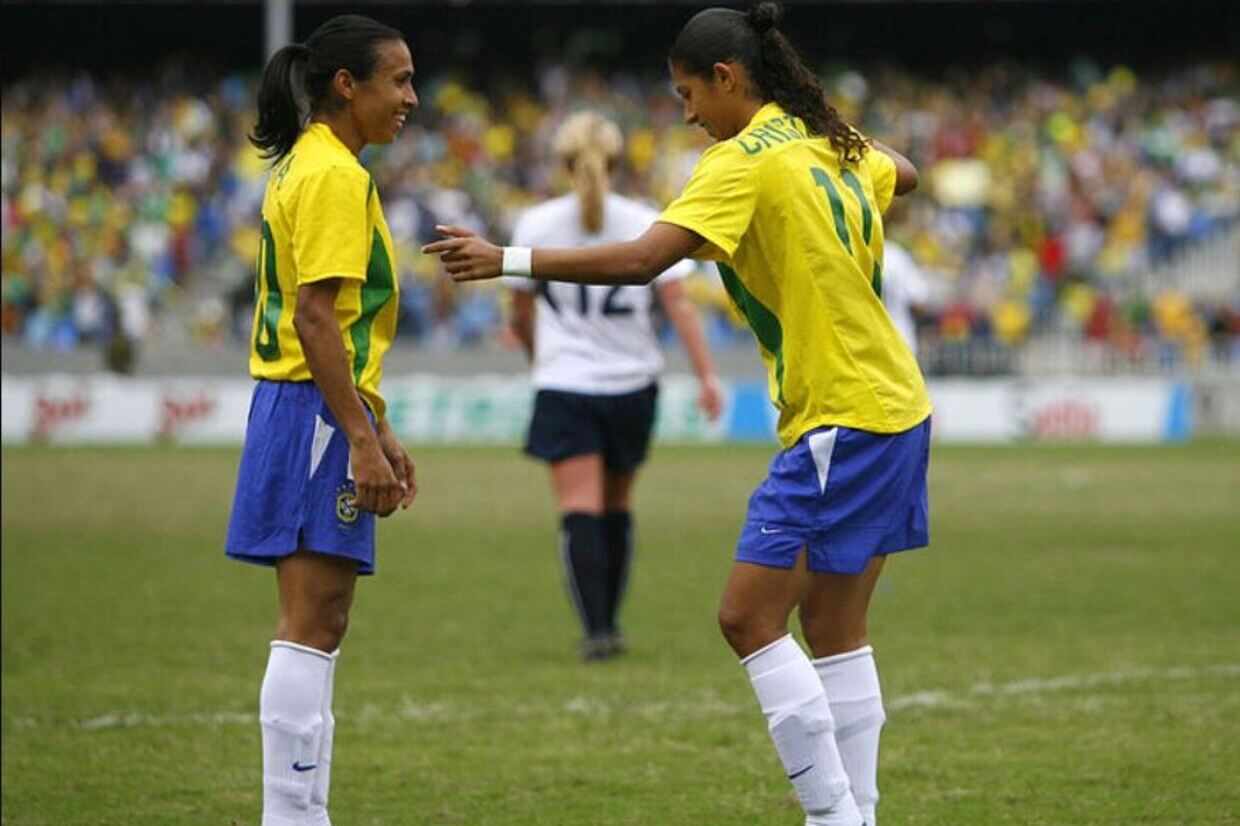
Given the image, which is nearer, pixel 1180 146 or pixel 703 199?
pixel 703 199

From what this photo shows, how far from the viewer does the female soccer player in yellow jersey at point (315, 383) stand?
488 centimetres

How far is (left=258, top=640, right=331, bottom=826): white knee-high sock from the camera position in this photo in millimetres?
4996

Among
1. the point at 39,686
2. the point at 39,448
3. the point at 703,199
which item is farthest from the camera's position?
the point at 39,448

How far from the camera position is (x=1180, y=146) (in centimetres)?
3484

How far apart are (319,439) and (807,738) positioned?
144cm

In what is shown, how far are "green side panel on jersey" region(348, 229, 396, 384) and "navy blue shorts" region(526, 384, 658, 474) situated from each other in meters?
4.01

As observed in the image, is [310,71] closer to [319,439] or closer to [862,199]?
[319,439]

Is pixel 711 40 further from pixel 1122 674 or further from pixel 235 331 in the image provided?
pixel 235 331

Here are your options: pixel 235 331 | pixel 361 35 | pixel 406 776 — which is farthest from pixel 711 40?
pixel 235 331

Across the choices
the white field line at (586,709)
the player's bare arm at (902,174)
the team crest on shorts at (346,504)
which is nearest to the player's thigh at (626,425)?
the white field line at (586,709)

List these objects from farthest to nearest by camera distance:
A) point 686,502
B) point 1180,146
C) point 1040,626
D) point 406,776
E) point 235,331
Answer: point 1180,146, point 235,331, point 686,502, point 1040,626, point 406,776

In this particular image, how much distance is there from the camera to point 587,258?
16.1 ft

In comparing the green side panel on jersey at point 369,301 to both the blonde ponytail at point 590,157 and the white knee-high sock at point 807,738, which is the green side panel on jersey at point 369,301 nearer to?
the white knee-high sock at point 807,738

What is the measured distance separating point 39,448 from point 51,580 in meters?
12.5
